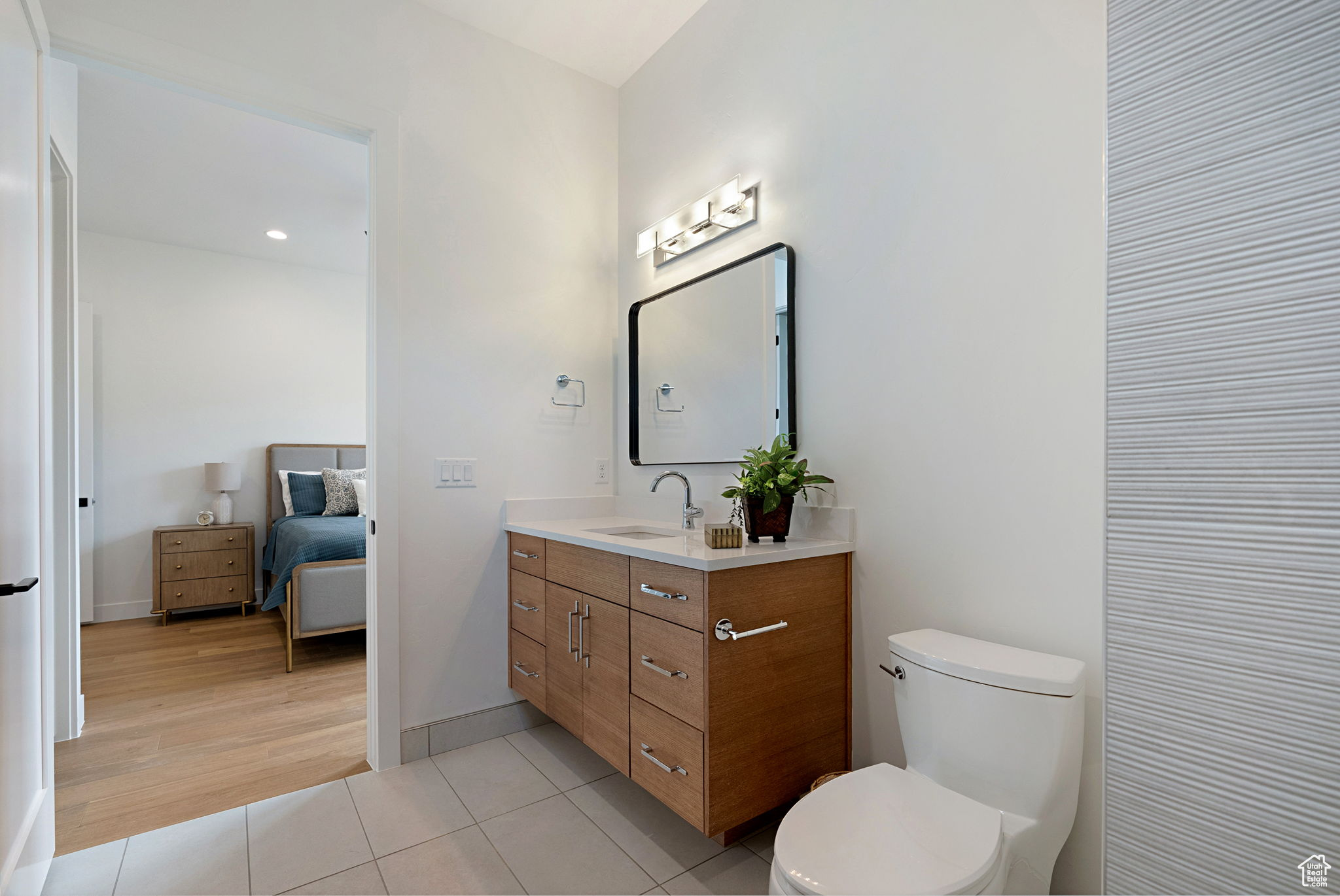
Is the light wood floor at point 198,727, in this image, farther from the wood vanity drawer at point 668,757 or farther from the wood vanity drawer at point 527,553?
the wood vanity drawer at point 668,757

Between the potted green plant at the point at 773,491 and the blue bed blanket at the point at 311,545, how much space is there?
244cm

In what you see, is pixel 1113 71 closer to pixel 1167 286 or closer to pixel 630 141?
pixel 1167 286

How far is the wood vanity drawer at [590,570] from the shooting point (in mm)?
1817

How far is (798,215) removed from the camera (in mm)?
1969

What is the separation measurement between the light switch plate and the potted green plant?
1.15 m

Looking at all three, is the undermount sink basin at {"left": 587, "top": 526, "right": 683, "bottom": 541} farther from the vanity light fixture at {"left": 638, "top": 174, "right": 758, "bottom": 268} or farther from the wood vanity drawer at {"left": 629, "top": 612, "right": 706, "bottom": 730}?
the vanity light fixture at {"left": 638, "top": 174, "right": 758, "bottom": 268}

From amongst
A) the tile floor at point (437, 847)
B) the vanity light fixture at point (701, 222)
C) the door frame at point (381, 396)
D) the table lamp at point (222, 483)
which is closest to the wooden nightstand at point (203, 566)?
the table lamp at point (222, 483)

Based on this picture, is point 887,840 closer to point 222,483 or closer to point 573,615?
point 573,615

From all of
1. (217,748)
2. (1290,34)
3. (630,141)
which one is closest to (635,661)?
(1290,34)

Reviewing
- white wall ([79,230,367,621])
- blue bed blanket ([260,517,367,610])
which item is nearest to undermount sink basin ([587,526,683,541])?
blue bed blanket ([260,517,367,610])

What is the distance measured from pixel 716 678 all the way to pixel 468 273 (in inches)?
71.2

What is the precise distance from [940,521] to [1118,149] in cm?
96

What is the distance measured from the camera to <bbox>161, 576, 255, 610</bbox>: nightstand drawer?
4.33 m

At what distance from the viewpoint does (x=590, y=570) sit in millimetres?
1964
